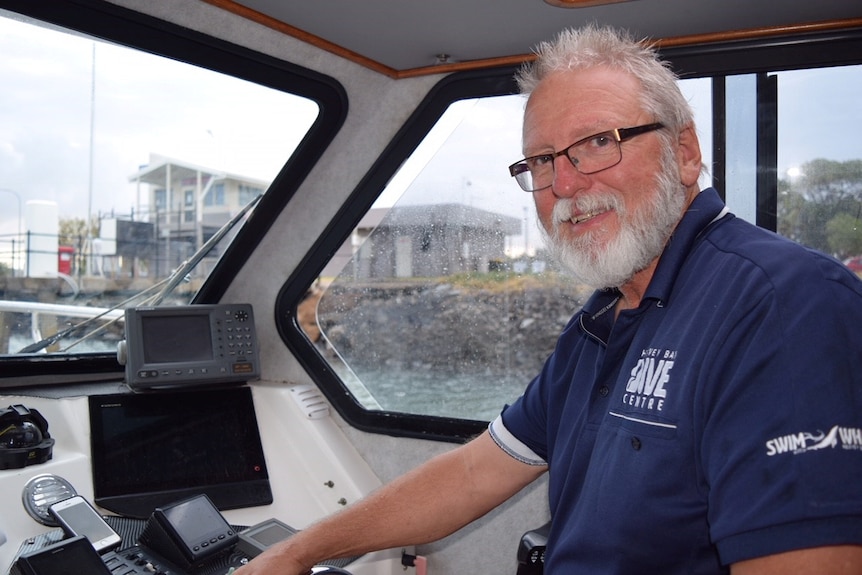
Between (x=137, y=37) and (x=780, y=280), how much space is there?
1687 millimetres

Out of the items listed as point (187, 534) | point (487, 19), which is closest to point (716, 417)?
point (187, 534)

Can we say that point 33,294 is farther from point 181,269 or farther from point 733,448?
point 733,448

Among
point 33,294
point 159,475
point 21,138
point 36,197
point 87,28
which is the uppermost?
point 87,28

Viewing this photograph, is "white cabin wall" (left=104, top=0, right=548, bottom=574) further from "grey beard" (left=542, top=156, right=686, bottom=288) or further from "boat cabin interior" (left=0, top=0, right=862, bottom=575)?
"grey beard" (left=542, top=156, right=686, bottom=288)

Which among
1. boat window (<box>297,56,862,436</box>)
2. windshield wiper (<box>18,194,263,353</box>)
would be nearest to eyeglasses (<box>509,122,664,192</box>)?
boat window (<box>297,56,862,436</box>)

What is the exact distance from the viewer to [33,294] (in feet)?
7.32

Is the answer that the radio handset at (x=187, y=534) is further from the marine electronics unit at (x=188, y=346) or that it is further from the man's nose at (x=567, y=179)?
the man's nose at (x=567, y=179)

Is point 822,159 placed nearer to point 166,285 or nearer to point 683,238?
point 683,238

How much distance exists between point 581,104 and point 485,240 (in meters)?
1.18

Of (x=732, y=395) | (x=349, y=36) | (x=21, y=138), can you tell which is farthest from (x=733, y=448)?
(x=21, y=138)

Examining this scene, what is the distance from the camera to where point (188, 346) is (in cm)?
231

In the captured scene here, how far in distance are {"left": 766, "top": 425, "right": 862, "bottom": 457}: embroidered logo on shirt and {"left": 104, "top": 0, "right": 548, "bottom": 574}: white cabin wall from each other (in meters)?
1.51

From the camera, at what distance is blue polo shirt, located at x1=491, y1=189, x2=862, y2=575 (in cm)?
82

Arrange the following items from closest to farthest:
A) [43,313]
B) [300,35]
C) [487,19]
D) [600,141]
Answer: [600,141] < [487,19] < [300,35] < [43,313]
